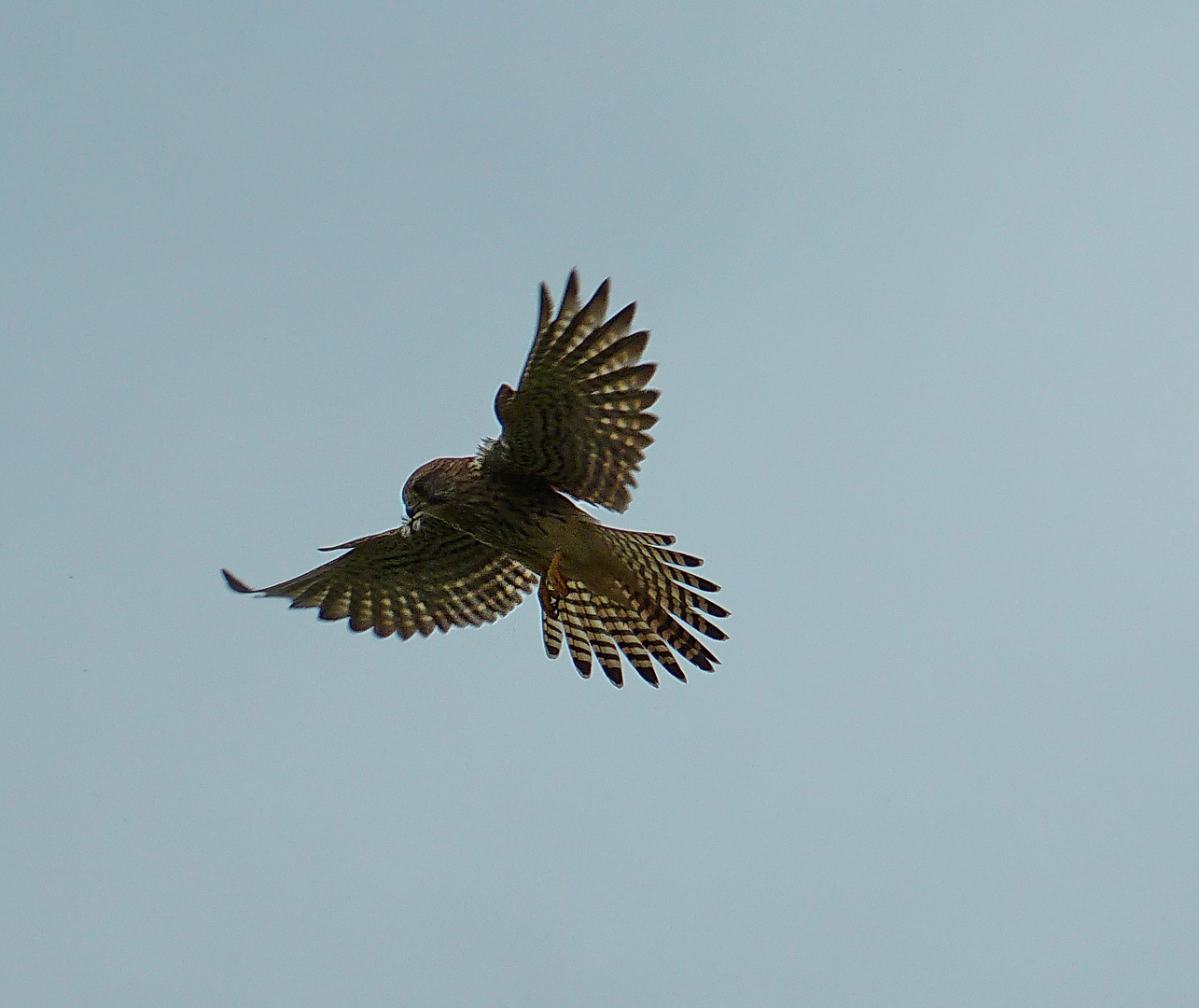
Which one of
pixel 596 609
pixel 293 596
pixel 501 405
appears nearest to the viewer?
pixel 501 405

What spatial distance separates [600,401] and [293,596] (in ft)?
11.7

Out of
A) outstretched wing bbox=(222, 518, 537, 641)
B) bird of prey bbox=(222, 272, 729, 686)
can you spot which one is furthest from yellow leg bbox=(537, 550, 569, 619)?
outstretched wing bbox=(222, 518, 537, 641)

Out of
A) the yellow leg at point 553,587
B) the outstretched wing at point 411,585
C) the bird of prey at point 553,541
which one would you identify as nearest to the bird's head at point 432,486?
the bird of prey at point 553,541

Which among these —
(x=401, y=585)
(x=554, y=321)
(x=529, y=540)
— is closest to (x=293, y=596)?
(x=401, y=585)

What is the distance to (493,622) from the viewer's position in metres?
Result: 10.3

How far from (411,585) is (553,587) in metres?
1.63

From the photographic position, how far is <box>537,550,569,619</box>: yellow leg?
9.01 m

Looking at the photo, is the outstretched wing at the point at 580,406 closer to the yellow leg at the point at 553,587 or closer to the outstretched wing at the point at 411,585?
the yellow leg at the point at 553,587

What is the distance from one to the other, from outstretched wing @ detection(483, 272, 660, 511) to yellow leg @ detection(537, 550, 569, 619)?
2.39 feet

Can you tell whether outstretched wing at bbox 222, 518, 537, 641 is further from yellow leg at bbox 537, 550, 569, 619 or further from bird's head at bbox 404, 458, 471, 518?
yellow leg at bbox 537, 550, 569, 619

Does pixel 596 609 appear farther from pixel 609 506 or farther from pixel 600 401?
pixel 600 401

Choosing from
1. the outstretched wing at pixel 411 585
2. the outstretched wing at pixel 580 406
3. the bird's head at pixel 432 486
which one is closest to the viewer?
the outstretched wing at pixel 580 406

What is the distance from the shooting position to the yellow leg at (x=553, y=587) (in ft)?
29.6

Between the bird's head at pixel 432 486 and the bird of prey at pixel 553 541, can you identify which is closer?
the bird of prey at pixel 553 541
